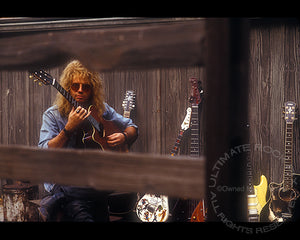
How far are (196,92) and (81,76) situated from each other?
138cm

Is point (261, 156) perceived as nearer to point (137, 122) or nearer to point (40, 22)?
point (137, 122)

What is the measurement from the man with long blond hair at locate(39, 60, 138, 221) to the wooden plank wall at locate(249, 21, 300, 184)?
1527 mm

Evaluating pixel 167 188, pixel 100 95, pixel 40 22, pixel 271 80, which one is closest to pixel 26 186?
pixel 100 95

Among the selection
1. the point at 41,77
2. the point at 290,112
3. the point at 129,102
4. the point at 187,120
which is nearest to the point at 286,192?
the point at 290,112

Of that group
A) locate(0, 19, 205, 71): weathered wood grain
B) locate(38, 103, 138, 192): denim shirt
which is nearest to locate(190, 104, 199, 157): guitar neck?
locate(38, 103, 138, 192): denim shirt

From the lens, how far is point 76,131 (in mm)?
4746

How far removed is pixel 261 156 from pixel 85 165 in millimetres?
3283

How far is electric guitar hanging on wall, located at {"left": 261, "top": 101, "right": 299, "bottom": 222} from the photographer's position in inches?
183

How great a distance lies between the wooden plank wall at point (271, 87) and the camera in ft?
15.8

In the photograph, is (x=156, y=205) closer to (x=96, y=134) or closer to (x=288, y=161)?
(x=96, y=134)

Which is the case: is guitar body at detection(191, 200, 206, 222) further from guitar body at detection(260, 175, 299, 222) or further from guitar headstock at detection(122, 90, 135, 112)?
guitar headstock at detection(122, 90, 135, 112)

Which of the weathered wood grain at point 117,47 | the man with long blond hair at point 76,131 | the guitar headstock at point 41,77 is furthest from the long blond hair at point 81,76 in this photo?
the weathered wood grain at point 117,47

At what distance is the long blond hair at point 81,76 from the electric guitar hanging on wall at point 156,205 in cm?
101

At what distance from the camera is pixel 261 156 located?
4.96 m
